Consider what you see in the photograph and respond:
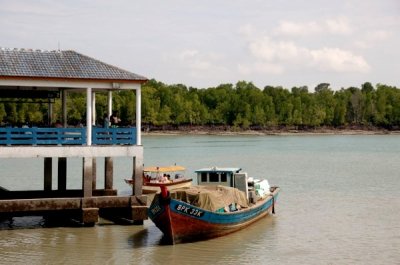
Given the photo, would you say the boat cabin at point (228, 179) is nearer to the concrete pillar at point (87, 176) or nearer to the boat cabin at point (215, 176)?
the boat cabin at point (215, 176)

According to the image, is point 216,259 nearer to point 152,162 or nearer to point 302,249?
point 302,249

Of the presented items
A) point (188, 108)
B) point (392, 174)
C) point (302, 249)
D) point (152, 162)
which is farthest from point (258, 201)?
point (188, 108)

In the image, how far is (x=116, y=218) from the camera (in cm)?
3128

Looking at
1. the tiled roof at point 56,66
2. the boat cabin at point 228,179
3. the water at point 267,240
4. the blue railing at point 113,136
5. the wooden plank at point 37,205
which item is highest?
the tiled roof at point 56,66

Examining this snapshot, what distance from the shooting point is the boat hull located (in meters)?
27.0

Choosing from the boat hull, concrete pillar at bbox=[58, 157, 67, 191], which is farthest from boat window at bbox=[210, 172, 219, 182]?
concrete pillar at bbox=[58, 157, 67, 191]

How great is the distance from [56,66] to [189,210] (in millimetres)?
8024

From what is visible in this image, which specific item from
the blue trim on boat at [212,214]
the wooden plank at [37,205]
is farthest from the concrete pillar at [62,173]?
the blue trim on boat at [212,214]

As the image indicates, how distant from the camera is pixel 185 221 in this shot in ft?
89.8

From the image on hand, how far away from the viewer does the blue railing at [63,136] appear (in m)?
28.3

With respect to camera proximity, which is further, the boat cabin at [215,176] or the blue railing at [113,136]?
the boat cabin at [215,176]

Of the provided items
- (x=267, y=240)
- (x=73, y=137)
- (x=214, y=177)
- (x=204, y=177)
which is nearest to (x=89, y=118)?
(x=73, y=137)

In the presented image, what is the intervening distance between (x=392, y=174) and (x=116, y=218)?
40.6 metres

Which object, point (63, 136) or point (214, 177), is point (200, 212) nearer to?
point (63, 136)
